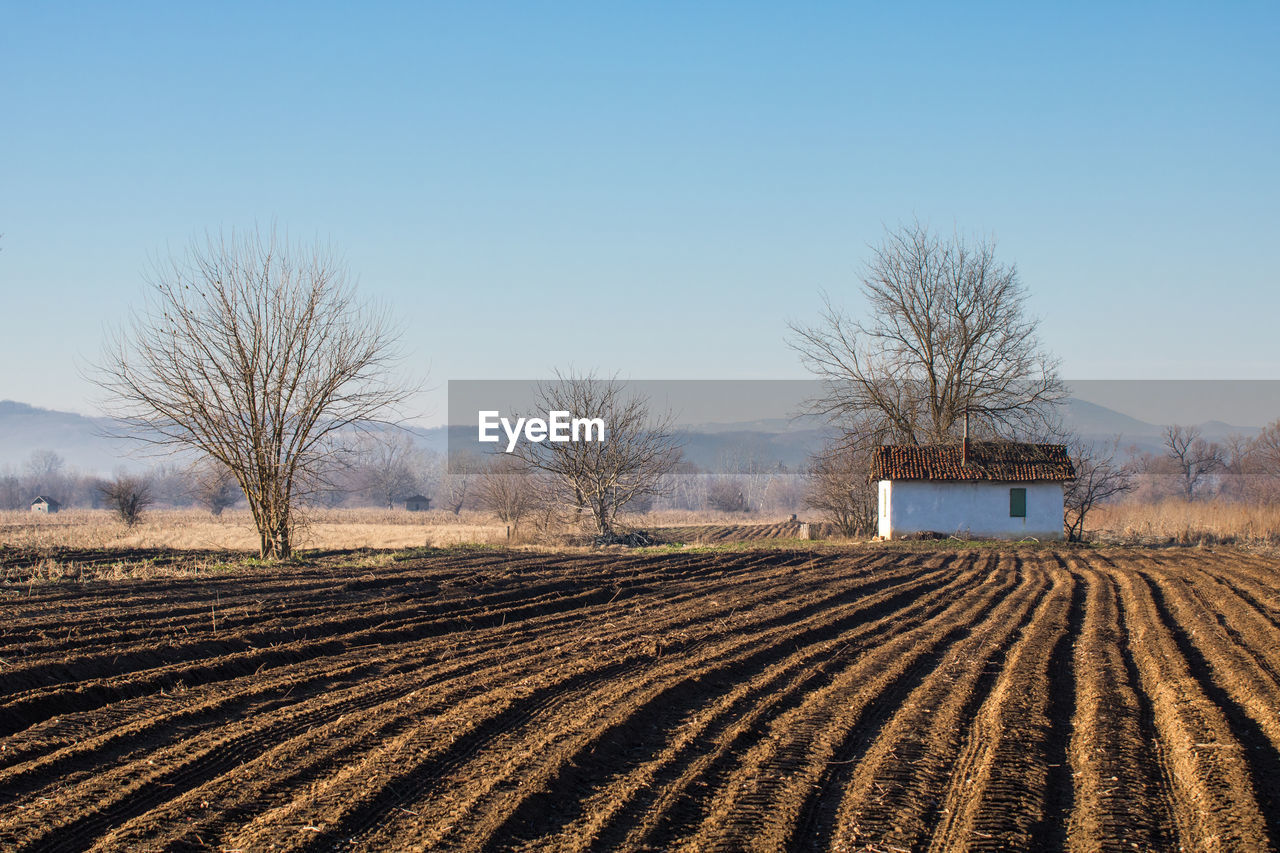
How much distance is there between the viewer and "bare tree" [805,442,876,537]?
123ft

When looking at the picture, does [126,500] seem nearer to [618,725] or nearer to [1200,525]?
[618,725]

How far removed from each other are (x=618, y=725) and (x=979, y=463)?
28628mm

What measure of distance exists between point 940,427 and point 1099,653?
91.5ft

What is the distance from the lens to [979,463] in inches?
1275

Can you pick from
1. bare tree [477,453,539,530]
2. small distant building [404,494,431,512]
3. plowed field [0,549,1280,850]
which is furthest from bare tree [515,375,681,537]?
small distant building [404,494,431,512]

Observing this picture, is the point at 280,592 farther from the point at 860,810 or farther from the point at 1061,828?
the point at 1061,828

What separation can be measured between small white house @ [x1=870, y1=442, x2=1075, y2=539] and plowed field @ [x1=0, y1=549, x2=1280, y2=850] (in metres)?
18.6

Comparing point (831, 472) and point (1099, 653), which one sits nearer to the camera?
point (1099, 653)

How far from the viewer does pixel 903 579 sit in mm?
18281

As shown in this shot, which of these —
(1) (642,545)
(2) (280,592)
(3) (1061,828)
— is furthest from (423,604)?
(1) (642,545)

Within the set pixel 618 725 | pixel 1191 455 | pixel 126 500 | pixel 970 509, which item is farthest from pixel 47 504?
pixel 1191 455

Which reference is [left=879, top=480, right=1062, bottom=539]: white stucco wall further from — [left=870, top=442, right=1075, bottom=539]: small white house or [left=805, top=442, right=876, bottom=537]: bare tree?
[left=805, top=442, right=876, bottom=537]: bare tree

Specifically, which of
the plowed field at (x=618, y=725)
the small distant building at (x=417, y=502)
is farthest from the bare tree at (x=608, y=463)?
the small distant building at (x=417, y=502)

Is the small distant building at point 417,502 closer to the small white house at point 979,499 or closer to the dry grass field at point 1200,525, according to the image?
the small white house at point 979,499
